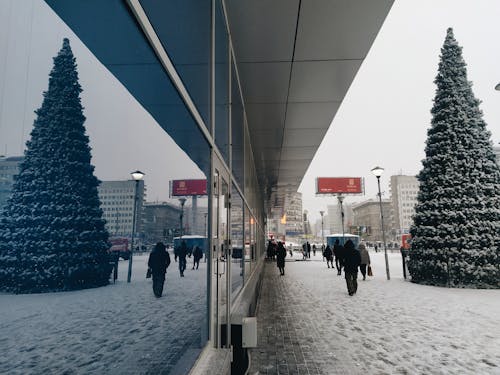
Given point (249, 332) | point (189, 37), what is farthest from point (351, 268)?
point (189, 37)

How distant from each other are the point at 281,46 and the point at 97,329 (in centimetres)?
464

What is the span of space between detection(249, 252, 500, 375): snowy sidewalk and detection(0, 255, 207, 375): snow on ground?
2.82 m

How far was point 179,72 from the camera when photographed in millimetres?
2230

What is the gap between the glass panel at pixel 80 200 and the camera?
69cm

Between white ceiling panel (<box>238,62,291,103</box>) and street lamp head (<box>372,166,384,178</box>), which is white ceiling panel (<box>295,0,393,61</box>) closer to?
white ceiling panel (<box>238,62,291,103</box>)

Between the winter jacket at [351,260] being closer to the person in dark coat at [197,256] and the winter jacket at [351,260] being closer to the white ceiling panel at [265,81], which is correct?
the white ceiling panel at [265,81]

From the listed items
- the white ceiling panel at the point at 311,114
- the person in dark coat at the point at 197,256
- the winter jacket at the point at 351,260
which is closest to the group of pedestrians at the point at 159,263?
the person in dark coat at the point at 197,256

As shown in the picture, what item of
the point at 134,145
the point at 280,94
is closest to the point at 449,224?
the point at 280,94

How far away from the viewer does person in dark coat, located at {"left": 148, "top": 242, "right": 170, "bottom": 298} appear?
145 centimetres

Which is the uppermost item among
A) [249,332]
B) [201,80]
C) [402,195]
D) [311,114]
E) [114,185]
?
[402,195]

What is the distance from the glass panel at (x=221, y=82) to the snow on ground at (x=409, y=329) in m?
3.02

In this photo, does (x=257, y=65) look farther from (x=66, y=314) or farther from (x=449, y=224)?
(x=449, y=224)

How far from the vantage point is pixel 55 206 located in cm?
79

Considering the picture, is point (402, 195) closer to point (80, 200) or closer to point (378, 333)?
point (378, 333)
